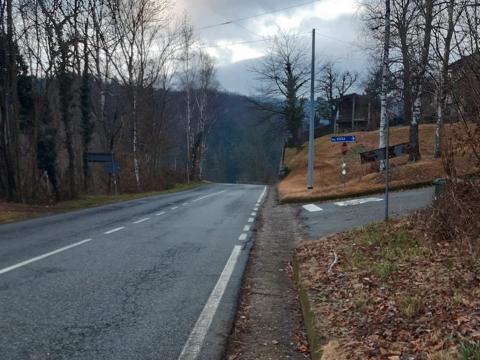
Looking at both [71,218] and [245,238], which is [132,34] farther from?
[245,238]

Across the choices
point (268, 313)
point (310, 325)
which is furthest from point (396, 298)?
point (268, 313)

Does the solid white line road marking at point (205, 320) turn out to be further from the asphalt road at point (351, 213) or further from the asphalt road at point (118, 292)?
the asphalt road at point (351, 213)

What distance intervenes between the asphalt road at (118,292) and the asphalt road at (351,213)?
2.15m

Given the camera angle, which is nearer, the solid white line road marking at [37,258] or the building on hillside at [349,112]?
the solid white line road marking at [37,258]

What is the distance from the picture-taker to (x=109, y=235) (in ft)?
37.9

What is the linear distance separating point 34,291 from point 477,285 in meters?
5.26

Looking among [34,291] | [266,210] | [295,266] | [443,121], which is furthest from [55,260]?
[266,210]

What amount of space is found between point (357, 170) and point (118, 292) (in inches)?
1068

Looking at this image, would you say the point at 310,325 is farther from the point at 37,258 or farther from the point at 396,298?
the point at 37,258

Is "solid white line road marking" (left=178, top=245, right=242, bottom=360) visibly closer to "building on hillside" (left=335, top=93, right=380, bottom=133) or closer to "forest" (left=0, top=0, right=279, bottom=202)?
"forest" (left=0, top=0, right=279, bottom=202)

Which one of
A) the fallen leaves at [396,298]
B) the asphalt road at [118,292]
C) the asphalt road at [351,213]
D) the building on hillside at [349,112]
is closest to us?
the fallen leaves at [396,298]

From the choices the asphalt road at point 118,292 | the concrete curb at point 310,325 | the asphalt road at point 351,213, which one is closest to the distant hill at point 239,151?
the asphalt road at point 351,213

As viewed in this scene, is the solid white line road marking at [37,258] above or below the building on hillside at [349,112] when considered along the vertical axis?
below

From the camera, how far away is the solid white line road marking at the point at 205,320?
4.43m
